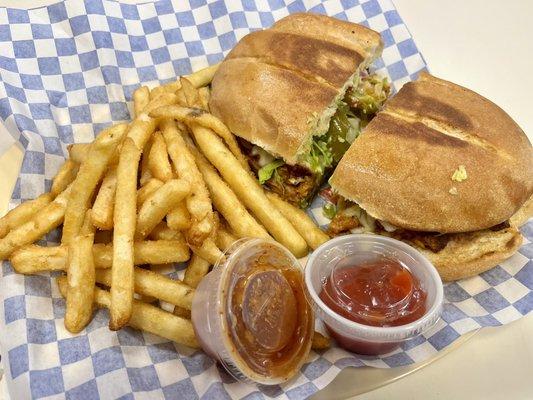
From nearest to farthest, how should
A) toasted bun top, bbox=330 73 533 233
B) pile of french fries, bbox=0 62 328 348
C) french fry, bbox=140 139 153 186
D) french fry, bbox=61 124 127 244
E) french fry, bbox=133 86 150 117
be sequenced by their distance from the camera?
pile of french fries, bbox=0 62 328 348 → french fry, bbox=61 124 127 244 → toasted bun top, bbox=330 73 533 233 → french fry, bbox=140 139 153 186 → french fry, bbox=133 86 150 117

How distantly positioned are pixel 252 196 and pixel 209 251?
0.39 metres

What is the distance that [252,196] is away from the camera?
254cm

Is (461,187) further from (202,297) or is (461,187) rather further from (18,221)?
(18,221)

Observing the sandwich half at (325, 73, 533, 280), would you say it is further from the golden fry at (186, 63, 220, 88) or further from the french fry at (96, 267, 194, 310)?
the golden fry at (186, 63, 220, 88)

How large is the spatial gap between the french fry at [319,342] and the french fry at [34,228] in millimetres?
1161

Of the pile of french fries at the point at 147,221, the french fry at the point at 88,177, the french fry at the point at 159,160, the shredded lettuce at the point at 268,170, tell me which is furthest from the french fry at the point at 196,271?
the shredded lettuce at the point at 268,170

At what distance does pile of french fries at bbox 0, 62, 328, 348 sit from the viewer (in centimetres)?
212

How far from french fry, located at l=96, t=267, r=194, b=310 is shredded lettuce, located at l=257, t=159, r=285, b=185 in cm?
81

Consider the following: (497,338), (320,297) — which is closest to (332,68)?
(320,297)

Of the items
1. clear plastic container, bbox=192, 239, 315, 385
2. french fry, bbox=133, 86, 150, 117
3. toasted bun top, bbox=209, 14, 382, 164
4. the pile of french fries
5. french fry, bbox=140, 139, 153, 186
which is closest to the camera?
clear plastic container, bbox=192, 239, 315, 385

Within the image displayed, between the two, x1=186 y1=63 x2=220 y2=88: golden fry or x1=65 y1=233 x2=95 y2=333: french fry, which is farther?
x1=186 y1=63 x2=220 y2=88: golden fry

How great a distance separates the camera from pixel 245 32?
11.5ft

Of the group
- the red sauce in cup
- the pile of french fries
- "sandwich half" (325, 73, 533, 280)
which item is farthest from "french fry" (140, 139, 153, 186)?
the red sauce in cup

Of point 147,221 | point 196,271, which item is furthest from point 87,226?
point 196,271
